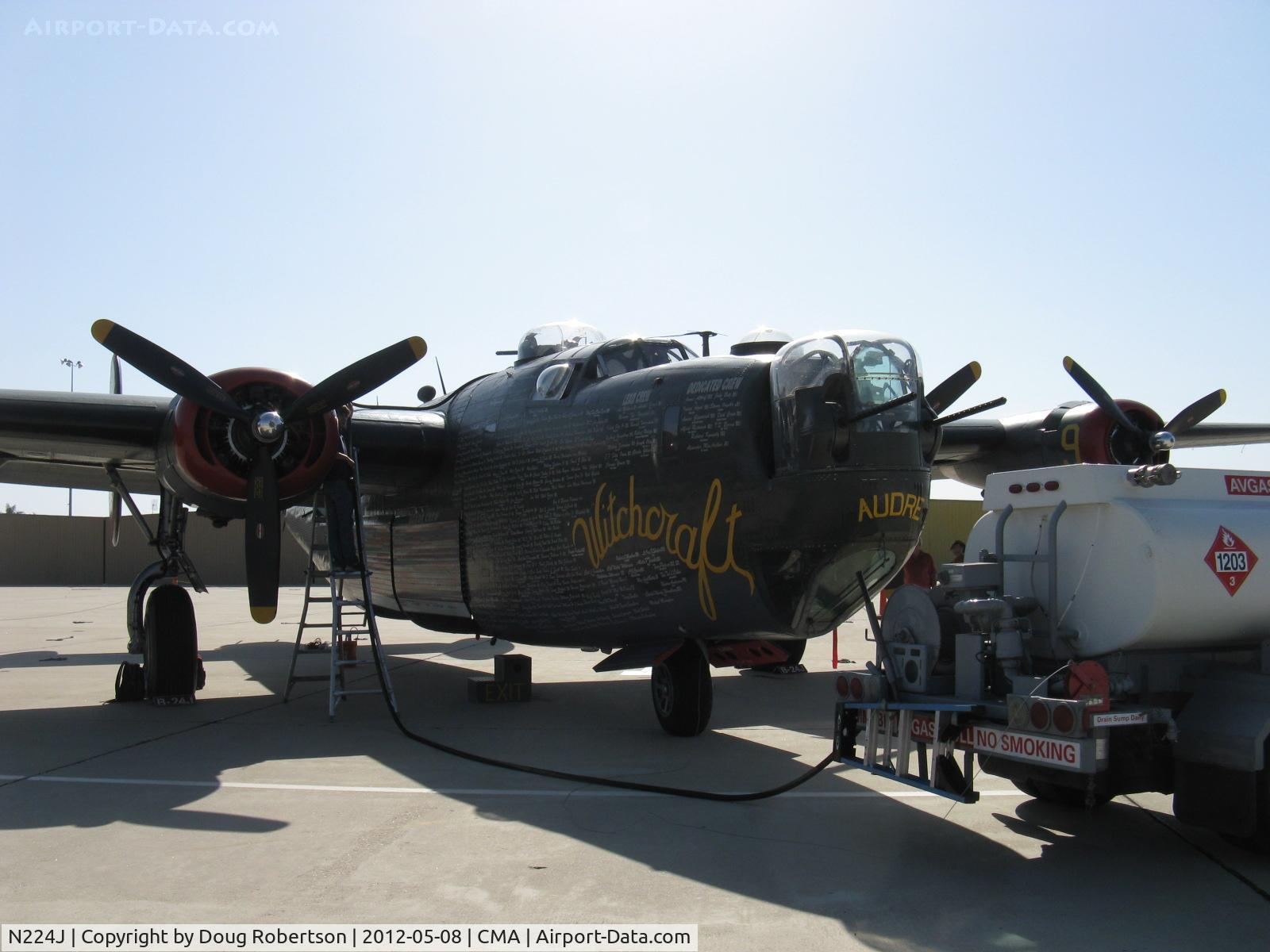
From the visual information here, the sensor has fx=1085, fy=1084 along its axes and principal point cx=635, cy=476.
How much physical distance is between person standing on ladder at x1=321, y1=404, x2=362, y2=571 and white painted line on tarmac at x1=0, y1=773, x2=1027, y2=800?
3.76 m

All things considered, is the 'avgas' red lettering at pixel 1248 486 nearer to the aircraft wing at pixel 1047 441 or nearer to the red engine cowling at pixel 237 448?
the aircraft wing at pixel 1047 441

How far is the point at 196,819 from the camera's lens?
22.6 ft

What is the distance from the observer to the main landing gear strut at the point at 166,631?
1192 cm

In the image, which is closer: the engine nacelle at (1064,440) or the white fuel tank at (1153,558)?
the white fuel tank at (1153,558)

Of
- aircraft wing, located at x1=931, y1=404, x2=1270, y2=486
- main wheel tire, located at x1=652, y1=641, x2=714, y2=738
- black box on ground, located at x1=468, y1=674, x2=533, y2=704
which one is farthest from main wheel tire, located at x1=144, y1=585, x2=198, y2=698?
aircraft wing, located at x1=931, y1=404, x2=1270, y2=486

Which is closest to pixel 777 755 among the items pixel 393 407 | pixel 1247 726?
pixel 1247 726

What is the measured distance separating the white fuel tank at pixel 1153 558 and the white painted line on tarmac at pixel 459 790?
76.8 inches

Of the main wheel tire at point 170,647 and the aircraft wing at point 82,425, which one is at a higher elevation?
the aircraft wing at point 82,425

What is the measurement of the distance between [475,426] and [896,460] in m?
5.22

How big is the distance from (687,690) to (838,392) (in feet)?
10.4

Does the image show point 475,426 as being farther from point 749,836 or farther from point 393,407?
point 749,836

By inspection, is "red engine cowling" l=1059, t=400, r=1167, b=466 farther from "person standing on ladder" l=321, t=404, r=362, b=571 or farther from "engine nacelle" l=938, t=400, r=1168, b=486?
"person standing on ladder" l=321, t=404, r=362, b=571

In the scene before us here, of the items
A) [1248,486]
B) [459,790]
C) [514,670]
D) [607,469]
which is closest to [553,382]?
[607,469]
